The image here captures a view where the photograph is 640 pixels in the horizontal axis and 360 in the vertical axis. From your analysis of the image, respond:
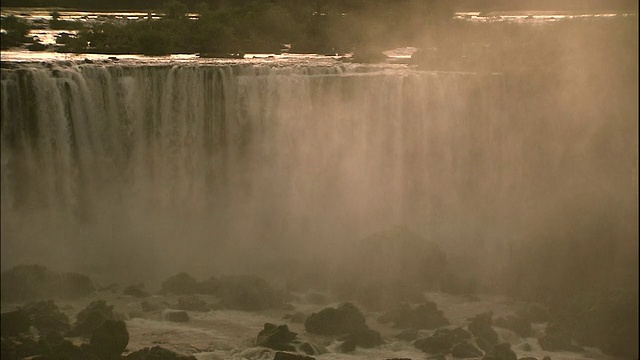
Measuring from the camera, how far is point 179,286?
22547 millimetres

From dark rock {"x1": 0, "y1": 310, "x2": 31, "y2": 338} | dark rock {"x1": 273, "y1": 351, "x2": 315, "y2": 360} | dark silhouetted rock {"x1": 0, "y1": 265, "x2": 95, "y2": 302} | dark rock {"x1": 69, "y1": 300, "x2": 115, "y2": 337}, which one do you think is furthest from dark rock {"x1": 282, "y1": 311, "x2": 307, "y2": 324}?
dark rock {"x1": 0, "y1": 310, "x2": 31, "y2": 338}

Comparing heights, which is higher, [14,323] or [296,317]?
[14,323]

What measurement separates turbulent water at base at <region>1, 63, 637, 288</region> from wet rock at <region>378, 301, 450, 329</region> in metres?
3.92

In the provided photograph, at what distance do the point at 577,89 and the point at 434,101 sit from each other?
3.58 meters

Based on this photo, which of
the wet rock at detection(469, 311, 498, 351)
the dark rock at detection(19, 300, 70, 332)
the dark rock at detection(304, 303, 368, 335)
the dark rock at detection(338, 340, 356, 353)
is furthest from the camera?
the dark rock at detection(304, 303, 368, 335)

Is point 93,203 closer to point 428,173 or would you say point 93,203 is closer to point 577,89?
point 428,173

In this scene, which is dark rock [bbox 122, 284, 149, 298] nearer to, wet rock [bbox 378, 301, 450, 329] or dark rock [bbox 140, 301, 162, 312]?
dark rock [bbox 140, 301, 162, 312]

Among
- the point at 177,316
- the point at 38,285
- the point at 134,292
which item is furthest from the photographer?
the point at 134,292

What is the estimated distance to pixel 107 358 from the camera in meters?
18.1

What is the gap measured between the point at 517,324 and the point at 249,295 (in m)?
5.08

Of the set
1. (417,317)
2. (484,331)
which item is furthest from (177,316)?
(484,331)

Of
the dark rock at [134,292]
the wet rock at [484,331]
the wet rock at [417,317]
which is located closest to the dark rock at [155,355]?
the dark rock at [134,292]

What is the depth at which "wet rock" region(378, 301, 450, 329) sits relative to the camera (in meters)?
21.0

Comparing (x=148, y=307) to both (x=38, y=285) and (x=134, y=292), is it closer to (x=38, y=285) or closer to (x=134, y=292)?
(x=134, y=292)
